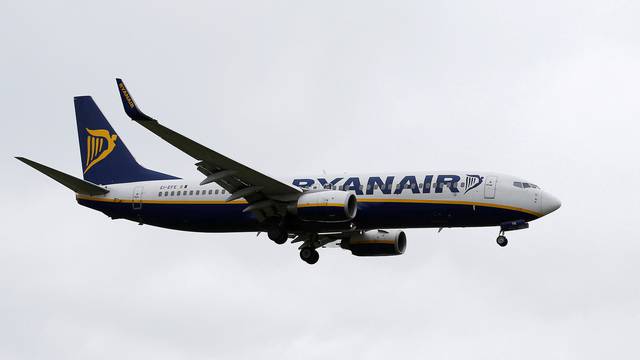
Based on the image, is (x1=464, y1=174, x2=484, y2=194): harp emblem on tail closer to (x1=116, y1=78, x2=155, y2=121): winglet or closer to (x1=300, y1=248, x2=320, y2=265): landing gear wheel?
(x1=300, y1=248, x2=320, y2=265): landing gear wheel

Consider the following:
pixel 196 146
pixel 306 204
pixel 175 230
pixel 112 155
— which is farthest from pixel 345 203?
pixel 112 155

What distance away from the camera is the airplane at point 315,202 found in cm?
5181

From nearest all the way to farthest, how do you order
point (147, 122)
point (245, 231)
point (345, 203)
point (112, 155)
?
point (147, 122), point (345, 203), point (245, 231), point (112, 155)

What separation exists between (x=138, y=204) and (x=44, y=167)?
232 inches

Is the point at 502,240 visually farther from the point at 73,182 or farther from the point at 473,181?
the point at 73,182

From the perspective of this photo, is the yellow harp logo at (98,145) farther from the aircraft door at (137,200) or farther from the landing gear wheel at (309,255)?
the landing gear wheel at (309,255)

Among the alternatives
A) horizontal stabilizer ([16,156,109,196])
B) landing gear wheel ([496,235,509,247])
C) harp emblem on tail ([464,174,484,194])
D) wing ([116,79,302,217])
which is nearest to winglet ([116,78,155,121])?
wing ([116,79,302,217])

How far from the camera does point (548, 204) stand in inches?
2055

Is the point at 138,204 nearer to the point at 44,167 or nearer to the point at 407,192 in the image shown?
the point at 44,167

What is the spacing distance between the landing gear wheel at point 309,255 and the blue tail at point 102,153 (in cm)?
736

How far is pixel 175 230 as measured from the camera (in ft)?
191

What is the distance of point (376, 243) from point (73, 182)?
14.6 m

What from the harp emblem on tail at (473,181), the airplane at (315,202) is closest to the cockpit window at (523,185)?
the airplane at (315,202)

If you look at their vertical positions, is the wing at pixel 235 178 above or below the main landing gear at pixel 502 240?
above
